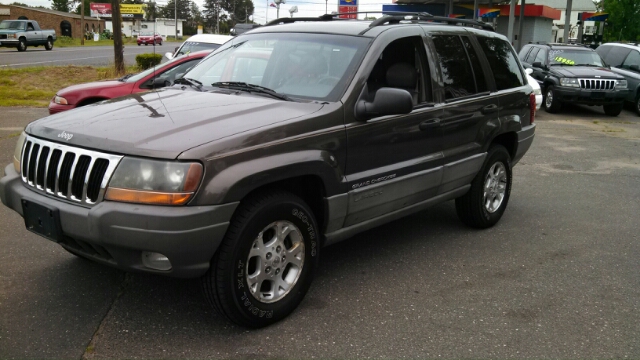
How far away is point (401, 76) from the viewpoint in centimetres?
458

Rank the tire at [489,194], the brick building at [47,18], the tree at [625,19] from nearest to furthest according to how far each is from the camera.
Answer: the tire at [489,194], the tree at [625,19], the brick building at [47,18]

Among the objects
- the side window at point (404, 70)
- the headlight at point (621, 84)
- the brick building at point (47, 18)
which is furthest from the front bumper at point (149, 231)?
the brick building at point (47, 18)

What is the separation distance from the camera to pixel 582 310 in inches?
161

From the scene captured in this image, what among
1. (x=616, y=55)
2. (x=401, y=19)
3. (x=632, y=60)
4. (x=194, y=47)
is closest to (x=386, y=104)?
(x=401, y=19)

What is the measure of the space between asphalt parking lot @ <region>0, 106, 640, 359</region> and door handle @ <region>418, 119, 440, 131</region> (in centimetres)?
108

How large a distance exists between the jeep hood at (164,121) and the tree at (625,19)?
35056 millimetres

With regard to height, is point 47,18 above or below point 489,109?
above

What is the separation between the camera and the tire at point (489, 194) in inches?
219

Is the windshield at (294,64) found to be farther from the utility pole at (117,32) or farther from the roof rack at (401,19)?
the utility pole at (117,32)

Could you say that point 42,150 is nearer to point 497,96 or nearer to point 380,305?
point 380,305

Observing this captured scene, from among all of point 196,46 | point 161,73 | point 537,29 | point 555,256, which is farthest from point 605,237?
point 537,29

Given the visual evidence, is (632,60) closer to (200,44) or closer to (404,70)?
(200,44)

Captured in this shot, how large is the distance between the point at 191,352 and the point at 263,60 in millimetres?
2288

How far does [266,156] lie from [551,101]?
518 inches
